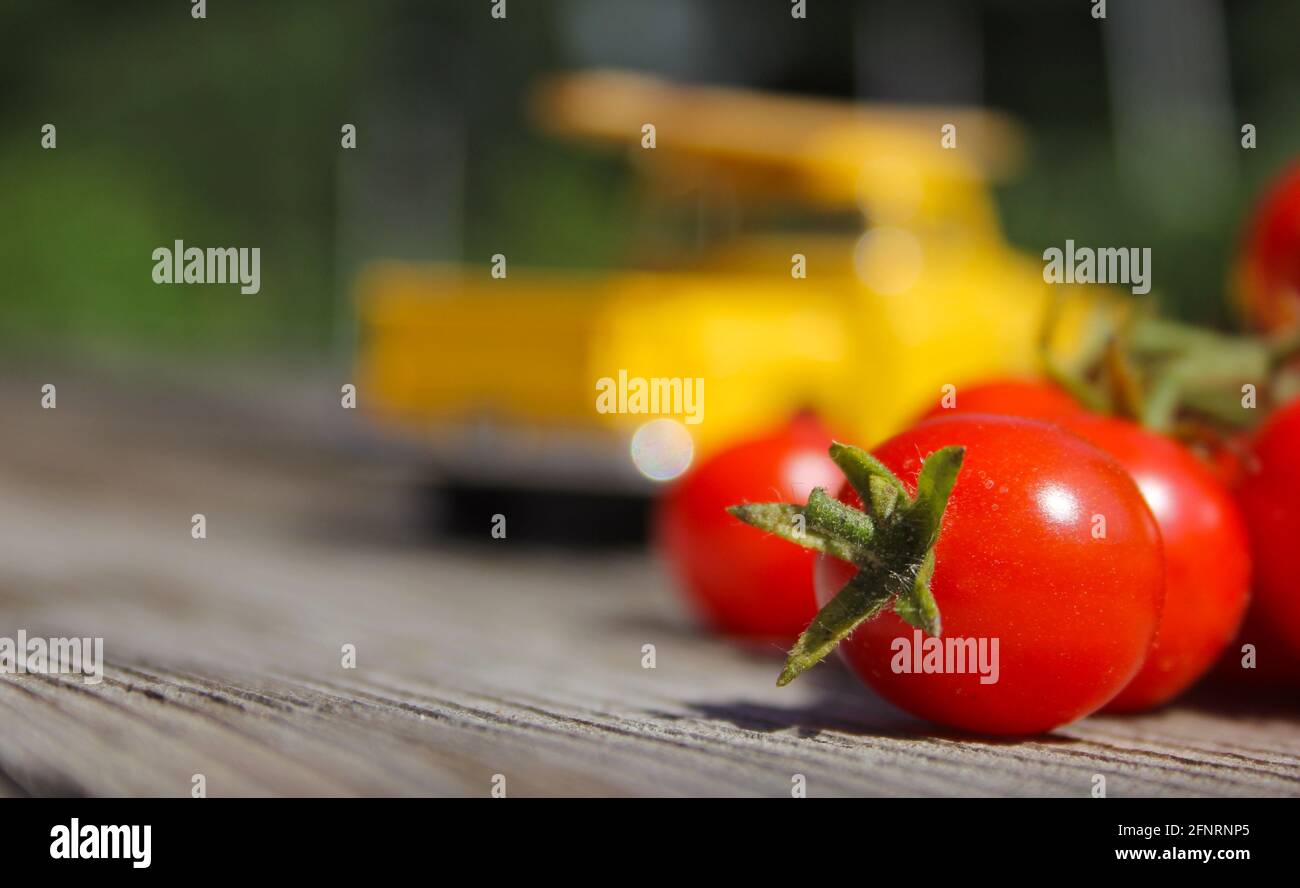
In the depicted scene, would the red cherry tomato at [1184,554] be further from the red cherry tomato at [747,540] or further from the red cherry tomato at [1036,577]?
the red cherry tomato at [747,540]

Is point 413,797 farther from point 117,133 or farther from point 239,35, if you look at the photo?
point 239,35

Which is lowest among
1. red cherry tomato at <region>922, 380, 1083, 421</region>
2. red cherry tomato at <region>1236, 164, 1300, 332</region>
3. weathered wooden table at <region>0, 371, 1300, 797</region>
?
weathered wooden table at <region>0, 371, 1300, 797</region>

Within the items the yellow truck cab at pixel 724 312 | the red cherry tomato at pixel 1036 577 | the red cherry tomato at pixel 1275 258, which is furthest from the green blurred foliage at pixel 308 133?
the red cherry tomato at pixel 1036 577

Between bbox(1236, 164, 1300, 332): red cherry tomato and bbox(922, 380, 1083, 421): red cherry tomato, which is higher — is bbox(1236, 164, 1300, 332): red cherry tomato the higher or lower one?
the higher one

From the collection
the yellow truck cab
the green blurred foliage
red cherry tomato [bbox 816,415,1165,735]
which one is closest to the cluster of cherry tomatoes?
red cherry tomato [bbox 816,415,1165,735]

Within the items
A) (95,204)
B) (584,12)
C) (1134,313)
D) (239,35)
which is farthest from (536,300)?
(239,35)

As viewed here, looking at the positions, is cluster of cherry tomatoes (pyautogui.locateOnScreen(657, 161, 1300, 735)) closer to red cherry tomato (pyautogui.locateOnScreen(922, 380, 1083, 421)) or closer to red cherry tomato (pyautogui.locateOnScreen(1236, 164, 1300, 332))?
red cherry tomato (pyautogui.locateOnScreen(922, 380, 1083, 421))
